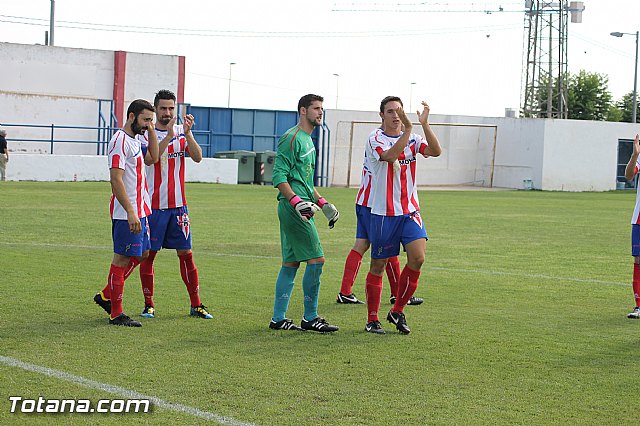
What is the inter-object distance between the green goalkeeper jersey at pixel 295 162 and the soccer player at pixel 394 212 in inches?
24.9

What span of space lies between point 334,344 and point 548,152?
4307cm

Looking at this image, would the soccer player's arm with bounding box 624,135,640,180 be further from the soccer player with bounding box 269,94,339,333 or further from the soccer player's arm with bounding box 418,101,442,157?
the soccer player with bounding box 269,94,339,333

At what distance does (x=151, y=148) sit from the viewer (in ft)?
30.6

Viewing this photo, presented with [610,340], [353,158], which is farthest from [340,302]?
[353,158]

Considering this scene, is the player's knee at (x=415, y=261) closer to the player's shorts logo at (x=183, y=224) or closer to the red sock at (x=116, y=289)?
the player's shorts logo at (x=183, y=224)

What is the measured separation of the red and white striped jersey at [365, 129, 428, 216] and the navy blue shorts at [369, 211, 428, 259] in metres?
0.06

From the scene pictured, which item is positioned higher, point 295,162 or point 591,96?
point 591,96

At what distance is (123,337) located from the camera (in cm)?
847

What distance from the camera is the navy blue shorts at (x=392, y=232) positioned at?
30.1ft

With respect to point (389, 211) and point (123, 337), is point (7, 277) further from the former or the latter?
point (389, 211)

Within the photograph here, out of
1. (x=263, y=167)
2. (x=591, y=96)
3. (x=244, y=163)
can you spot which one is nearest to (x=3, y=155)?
(x=244, y=163)

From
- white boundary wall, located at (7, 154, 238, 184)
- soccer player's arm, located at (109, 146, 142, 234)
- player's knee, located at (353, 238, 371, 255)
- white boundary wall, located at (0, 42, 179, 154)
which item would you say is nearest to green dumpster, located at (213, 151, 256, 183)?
white boundary wall, located at (0, 42, 179, 154)

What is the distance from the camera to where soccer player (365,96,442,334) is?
9.13 metres

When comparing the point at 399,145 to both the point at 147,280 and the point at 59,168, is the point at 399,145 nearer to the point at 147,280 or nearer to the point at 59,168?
the point at 147,280
